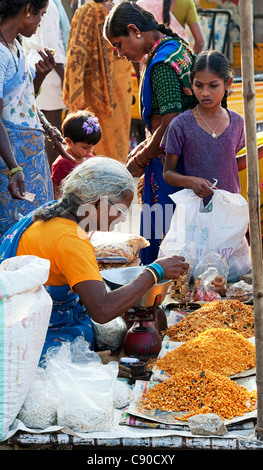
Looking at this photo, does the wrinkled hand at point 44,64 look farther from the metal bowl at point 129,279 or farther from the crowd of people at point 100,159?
the metal bowl at point 129,279

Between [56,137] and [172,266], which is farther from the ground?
[56,137]

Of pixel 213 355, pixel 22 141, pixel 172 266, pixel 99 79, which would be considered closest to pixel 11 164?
pixel 22 141

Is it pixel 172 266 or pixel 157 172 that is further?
pixel 157 172

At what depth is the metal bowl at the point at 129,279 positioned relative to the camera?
2.88 metres

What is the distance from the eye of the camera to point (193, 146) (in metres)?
3.88

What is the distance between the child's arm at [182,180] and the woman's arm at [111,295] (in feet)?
3.67

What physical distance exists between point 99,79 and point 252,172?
14.0 ft

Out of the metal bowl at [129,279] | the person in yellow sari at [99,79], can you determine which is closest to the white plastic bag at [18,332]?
the metal bowl at [129,279]

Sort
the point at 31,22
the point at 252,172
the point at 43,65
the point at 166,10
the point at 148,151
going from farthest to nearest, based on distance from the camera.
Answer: the point at 166,10 → the point at 148,151 → the point at 43,65 → the point at 31,22 → the point at 252,172

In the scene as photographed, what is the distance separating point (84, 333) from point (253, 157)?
123 cm

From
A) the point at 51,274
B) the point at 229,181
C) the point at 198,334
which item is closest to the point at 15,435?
the point at 51,274

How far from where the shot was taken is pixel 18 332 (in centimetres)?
227

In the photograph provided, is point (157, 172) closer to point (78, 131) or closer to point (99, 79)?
point (78, 131)

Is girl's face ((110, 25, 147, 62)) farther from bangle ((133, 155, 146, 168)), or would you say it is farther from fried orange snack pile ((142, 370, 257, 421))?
fried orange snack pile ((142, 370, 257, 421))
